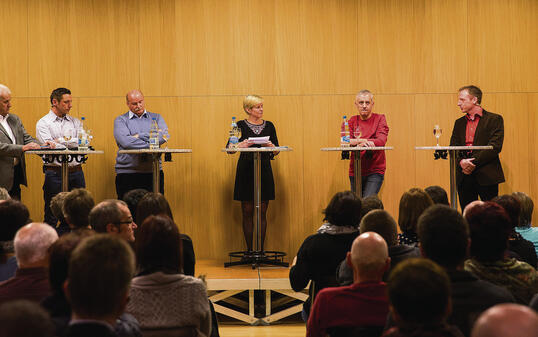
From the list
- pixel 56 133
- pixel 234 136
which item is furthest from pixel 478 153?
pixel 56 133

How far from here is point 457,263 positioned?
7.38ft

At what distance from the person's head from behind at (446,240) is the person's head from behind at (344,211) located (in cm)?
112

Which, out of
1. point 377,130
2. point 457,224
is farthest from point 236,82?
point 457,224

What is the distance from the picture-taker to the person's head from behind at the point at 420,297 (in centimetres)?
163

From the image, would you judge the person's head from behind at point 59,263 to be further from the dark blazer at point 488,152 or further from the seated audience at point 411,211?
the dark blazer at point 488,152

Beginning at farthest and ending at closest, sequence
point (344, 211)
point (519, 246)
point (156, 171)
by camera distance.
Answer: point (156, 171) < point (344, 211) < point (519, 246)

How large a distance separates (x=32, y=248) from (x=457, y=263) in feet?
5.29

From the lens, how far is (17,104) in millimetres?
6996

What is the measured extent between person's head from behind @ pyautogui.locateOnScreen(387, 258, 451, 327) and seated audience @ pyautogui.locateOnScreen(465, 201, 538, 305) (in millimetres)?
894

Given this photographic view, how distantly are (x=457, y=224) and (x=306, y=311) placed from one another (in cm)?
153

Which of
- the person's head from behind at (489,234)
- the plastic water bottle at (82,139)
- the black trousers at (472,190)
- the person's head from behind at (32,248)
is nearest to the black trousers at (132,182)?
the plastic water bottle at (82,139)

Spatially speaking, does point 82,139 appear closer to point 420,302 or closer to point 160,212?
point 160,212

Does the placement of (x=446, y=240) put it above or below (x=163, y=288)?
above

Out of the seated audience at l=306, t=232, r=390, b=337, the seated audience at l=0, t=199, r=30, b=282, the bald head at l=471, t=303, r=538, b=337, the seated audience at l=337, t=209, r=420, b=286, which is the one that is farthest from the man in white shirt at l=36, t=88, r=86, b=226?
the bald head at l=471, t=303, r=538, b=337
